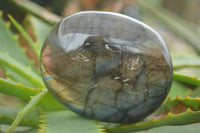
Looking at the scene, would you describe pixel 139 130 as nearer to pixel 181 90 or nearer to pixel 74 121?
pixel 74 121

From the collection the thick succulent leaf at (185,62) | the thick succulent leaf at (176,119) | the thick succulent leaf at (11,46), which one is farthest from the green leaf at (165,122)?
the thick succulent leaf at (11,46)

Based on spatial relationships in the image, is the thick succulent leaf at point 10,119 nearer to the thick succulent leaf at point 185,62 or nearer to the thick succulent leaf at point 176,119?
the thick succulent leaf at point 176,119

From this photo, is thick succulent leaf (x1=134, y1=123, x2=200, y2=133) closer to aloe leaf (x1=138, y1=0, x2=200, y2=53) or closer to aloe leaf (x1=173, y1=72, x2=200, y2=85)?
aloe leaf (x1=173, y1=72, x2=200, y2=85)

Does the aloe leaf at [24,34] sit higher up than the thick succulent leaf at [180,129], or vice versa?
the aloe leaf at [24,34]

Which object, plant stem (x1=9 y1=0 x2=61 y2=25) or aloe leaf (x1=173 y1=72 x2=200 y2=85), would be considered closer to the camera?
aloe leaf (x1=173 y1=72 x2=200 y2=85)

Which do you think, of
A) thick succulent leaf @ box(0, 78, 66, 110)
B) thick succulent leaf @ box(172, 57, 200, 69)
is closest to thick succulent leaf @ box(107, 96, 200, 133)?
thick succulent leaf @ box(0, 78, 66, 110)

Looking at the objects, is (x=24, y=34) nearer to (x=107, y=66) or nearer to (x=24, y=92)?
(x=24, y=92)
